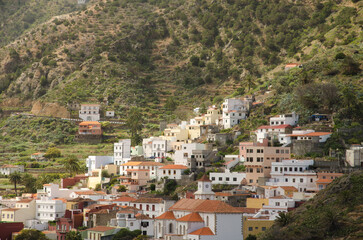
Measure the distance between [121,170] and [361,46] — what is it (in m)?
41.9

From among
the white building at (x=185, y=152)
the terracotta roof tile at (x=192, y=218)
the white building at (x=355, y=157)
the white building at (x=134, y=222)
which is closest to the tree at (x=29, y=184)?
the white building at (x=185, y=152)

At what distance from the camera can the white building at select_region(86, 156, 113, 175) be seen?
4140 inches

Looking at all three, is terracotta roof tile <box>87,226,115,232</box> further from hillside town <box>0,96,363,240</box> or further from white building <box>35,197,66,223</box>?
white building <box>35,197,66,223</box>

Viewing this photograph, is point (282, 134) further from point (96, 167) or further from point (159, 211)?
point (96, 167)

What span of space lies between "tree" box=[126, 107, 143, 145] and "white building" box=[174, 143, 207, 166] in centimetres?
1994

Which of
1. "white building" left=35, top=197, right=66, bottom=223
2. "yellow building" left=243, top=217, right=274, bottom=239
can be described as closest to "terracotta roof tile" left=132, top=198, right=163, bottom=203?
"white building" left=35, top=197, right=66, bottom=223

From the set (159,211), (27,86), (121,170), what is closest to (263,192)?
(159,211)

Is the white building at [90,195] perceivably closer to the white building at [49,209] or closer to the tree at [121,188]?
the tree at [121,188]

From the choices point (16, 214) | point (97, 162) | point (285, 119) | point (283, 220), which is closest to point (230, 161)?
point (285, 119)

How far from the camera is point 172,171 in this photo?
298 ft

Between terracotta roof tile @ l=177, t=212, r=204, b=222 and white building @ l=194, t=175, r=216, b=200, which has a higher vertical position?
white building @ l=194, t=175, r=216, b=200

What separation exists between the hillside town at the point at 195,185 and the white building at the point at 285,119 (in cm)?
13

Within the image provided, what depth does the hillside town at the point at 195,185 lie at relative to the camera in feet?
237

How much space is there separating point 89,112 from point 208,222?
226 ft
